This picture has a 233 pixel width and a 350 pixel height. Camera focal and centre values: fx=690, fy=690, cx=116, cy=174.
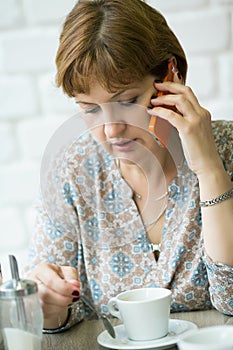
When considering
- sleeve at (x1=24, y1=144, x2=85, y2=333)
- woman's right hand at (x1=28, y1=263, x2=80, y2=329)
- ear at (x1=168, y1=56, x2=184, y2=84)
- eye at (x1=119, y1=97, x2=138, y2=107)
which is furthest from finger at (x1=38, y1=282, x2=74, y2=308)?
ear at (x1=168, y1=56, x2=184, y2=84)

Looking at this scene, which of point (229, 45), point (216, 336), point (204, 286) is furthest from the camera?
point (229, 45)

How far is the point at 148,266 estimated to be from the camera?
1.45 meters

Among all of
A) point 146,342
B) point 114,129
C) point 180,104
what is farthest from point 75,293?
point 180,104

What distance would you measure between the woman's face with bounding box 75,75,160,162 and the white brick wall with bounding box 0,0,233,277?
1.76 feet

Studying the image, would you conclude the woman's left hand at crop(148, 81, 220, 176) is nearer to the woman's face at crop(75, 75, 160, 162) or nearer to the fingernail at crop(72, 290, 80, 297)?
the woman's face at crop(75, 75, 160, 162)

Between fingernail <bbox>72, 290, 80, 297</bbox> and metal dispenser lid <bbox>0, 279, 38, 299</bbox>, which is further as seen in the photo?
fingernail <bbox>72, 290, 80, 297</bbox>

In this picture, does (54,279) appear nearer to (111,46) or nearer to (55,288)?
(55,288)

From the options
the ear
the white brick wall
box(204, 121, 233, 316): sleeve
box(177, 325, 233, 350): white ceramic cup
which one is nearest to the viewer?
box(177, 325, 233, 350): white ceramic cup

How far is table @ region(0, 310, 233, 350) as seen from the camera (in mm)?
1090

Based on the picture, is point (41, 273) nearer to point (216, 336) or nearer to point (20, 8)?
point (216, 336)

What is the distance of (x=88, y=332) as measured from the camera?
1.15m

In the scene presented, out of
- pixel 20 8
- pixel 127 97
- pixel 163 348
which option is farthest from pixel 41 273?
pixel 20 8

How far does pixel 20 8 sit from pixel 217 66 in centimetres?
55

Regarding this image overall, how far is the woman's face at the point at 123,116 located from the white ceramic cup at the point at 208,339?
49 centimetres
